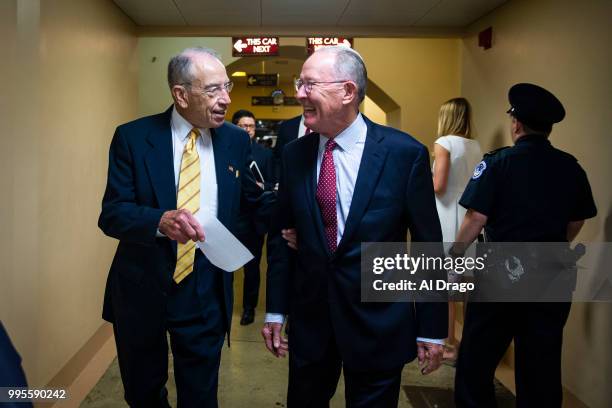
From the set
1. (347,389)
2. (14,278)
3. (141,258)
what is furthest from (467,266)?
(14,278)

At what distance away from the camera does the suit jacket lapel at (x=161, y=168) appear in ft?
6.03

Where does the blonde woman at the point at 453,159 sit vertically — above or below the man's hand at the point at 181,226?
above

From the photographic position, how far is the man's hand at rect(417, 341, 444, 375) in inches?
65.6

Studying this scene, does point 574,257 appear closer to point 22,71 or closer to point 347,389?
point 347,389

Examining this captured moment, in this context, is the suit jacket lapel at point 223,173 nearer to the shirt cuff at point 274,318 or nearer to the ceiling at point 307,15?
the shirt cuff at point 274,318

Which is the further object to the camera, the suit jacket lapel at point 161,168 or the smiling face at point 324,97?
the suit jacket lapel at point 161,168

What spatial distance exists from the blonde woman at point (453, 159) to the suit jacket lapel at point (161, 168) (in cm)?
191

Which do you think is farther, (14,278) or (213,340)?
(14,278)

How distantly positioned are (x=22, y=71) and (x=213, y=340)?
144 centimetres

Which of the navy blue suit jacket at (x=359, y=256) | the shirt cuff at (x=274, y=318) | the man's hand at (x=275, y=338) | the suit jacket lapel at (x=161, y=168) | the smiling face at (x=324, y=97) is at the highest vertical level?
the smiling face at (x=324, y=97)

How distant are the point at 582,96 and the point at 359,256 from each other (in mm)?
1709

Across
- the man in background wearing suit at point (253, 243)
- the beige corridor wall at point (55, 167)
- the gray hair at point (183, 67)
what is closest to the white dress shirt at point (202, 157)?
the gray hair at point (183, 67)

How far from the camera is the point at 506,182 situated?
223 cm

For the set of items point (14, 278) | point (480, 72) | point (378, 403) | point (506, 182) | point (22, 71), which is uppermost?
point (480, 72)
